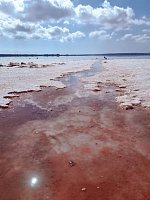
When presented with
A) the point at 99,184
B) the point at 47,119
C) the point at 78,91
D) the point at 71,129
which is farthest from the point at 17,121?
the point at 78,91

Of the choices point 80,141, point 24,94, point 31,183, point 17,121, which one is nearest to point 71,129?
point 80,141

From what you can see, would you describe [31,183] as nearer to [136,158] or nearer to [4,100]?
[136,158]

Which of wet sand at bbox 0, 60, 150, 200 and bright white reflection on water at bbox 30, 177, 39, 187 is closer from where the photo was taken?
wet sand at bbox 0, 60, 150, 200

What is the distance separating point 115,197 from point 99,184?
0.71 m

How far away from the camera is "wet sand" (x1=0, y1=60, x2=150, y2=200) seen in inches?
288

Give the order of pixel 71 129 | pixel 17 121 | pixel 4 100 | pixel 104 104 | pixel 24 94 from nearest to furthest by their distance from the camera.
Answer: pixel 71 129
pixel 17 121
pixel 104 104
pixel 4 100
pixel 24 94

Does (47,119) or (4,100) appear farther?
(4,100)

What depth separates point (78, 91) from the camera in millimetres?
24109

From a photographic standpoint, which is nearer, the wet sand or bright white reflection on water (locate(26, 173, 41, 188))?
the wet sand

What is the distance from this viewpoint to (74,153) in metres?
9.79

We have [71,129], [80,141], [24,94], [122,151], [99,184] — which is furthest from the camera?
[24,94]

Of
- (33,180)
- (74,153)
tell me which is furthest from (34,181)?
(74,153)

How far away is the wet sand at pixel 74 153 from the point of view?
24.0ft

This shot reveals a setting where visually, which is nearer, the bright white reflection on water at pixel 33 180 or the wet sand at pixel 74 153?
the wet sand at pixel 74 153
